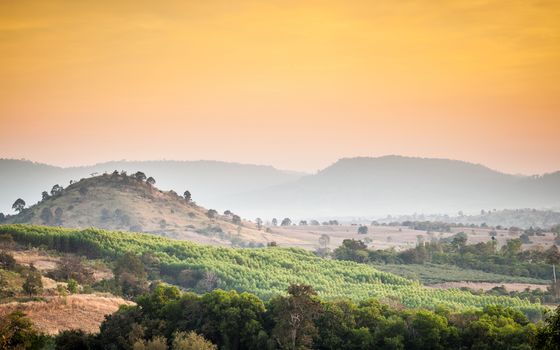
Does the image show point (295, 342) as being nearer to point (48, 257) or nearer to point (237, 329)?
point (237, 329)

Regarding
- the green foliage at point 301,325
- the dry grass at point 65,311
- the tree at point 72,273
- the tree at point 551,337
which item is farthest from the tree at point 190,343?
the tree at point 72,273

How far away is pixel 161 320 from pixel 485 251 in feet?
336

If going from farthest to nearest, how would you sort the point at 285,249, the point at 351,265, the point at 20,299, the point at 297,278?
the point at 285,249, the point at 351,265, the point at 297,278, the point at 20,299

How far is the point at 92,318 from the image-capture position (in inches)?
2552

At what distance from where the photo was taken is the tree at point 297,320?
2254 inches

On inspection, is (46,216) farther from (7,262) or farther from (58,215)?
(7,262)

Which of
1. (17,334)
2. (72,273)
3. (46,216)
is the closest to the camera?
(17,334)

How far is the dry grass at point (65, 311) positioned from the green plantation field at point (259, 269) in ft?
98.7

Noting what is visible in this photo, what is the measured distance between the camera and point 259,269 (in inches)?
4456

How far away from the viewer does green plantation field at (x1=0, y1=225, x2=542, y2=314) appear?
98.4 meters

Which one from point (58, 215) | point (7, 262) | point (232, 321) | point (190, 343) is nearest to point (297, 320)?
point (232, 321)

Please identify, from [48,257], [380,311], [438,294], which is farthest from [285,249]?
[380,311]

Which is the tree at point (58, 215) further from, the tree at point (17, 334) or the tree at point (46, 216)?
the tree at point (17, 334)

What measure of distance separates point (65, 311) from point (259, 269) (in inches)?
2019
